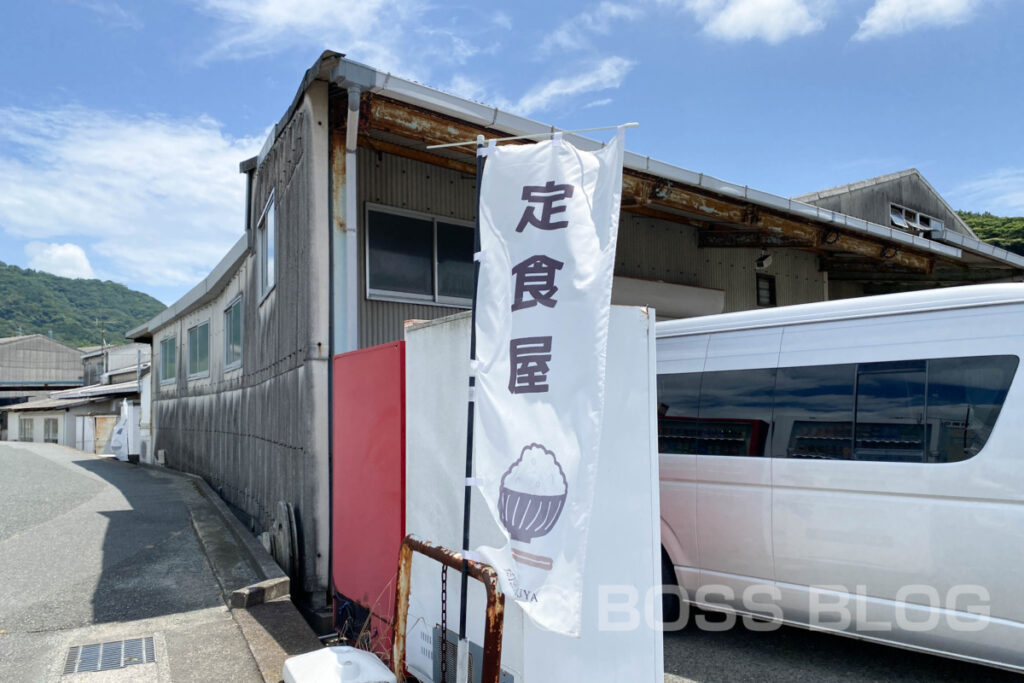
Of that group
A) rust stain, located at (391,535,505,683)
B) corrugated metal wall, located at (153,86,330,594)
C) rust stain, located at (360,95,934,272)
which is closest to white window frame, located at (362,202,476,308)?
rust stain, located at (360,95,934,272)

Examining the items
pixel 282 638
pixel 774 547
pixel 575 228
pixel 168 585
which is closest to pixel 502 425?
pixel 575 228

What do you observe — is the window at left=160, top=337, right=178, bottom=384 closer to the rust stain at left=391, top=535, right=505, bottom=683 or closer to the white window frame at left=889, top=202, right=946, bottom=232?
the rust stain at left=391, top=535, right=505, bottom=683

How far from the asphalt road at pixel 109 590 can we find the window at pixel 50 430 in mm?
30558

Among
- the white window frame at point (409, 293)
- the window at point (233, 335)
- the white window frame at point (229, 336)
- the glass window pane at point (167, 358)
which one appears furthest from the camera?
the glass window pane at point (167, 358)

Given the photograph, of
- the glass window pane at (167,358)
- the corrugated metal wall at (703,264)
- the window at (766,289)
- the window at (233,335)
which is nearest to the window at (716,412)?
the corrugated metal wall at (703,264)

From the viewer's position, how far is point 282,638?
479 centimetres

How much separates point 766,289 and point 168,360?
1458 cm

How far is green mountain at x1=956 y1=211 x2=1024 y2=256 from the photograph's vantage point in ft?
101

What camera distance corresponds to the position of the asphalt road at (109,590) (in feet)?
14.6

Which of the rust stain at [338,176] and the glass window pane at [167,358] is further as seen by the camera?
the glass window pane at [167,358]

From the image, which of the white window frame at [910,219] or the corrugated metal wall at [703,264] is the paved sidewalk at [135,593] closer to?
the corrugated metal wall at [703,264]

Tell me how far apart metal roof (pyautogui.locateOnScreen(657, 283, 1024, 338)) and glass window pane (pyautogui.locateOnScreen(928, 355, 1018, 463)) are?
32cm

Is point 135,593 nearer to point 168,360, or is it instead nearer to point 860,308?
point 860,308

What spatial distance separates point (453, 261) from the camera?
319 inches
